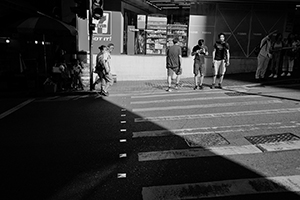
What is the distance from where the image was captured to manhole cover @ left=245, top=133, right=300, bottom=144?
15.8 ft

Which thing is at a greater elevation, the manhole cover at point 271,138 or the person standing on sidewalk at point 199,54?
the person standing on sidewalk at point 199,54

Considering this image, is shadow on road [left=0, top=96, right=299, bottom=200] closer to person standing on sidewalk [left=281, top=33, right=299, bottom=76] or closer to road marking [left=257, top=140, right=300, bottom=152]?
road marking [left=257, top=140, right=300, bottom=152]

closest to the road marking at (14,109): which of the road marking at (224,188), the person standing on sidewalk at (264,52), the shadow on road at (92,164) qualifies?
the shadow on road at (92,164)

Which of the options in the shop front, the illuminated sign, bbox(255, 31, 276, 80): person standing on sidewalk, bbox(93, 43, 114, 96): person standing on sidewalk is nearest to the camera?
bbox(93, 43, 114, 96): person standing on sidewalk

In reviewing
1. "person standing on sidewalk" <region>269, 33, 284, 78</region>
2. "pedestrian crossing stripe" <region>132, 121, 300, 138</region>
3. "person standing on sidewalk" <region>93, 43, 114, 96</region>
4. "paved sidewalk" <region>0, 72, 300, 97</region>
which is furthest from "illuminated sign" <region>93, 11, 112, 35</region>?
"pedestrian crossing stripe" <region>132, 121, 300, 138</region>

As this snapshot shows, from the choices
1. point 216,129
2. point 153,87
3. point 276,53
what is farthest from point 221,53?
point 216,129

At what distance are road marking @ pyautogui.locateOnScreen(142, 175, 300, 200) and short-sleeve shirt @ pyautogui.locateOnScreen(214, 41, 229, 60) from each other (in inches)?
280

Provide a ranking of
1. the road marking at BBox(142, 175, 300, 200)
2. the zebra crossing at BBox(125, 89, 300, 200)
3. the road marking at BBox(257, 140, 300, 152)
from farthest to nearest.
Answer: the road marking at BBox(257, 140, 300, 152) → the zebra crossing at BBox(125, 89, 300, 200) → the road marking at BBox(142, 175, 300, 200)

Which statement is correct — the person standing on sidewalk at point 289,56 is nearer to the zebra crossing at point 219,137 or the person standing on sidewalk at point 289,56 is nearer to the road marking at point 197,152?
the zebra crossing at point 219,137

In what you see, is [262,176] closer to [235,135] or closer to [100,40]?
[235,135]

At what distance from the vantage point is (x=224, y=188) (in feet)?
10.9

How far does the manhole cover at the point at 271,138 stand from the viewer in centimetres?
480

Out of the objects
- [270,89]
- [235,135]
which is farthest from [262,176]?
[270,89]

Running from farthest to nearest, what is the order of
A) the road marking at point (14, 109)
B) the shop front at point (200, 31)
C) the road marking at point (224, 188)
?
the shop front at point (200, 31) < the road marking at point (14, 109) < the road marking at point (224, 188)
